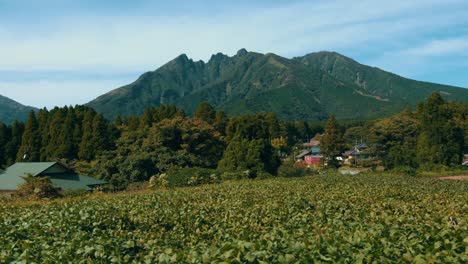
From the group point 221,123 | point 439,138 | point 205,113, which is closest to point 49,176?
point 205,113

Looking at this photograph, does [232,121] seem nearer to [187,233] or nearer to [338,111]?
[187,233]

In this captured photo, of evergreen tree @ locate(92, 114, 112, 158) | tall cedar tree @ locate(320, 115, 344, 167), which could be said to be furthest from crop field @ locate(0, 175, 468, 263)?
tall cedar tree @ locate(320, 115, 344, 167)

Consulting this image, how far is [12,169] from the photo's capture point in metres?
28.9

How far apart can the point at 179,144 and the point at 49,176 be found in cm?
1245

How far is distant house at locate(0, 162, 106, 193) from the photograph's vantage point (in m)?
27.0

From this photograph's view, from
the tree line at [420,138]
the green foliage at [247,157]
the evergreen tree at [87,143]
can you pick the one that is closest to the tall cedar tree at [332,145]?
the tree line at [420,138]

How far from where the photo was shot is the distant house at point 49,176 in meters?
27.0

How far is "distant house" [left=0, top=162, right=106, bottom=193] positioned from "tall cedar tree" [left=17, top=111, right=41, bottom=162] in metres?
12.4

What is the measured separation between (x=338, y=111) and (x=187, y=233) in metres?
177

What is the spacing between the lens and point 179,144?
127 ft

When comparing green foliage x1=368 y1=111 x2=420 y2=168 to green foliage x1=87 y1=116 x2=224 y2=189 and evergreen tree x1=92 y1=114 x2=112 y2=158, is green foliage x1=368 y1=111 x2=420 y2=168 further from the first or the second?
evergreen tree x1=92 y1=114 x2=112 y2=158

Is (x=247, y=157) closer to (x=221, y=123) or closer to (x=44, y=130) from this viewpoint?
(x=221, y=123)

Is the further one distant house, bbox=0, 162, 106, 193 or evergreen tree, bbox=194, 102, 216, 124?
evergreen tree, bbox=194, 102, 216, 124

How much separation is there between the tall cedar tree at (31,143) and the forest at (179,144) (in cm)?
8
